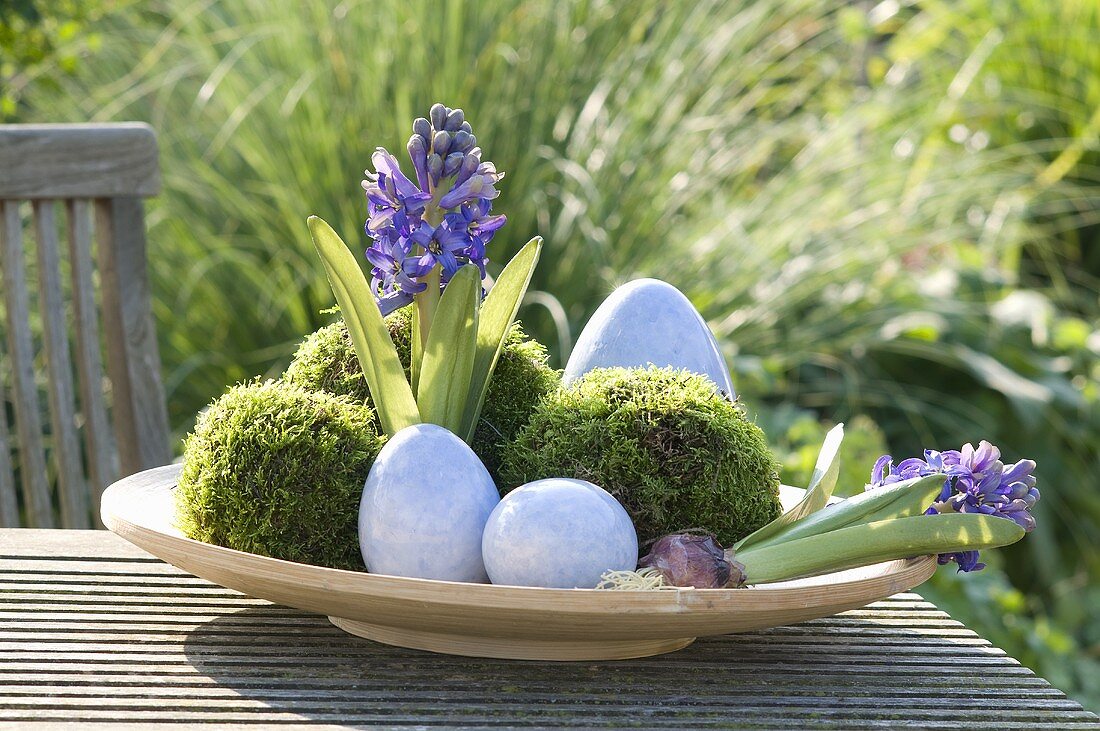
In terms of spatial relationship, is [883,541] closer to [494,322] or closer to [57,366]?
[494,322]

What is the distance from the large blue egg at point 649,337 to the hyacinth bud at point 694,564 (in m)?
0.21

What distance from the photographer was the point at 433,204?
2.83 feet

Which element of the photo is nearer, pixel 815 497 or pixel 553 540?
pixel 553 540

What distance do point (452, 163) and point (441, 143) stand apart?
0.05 ft

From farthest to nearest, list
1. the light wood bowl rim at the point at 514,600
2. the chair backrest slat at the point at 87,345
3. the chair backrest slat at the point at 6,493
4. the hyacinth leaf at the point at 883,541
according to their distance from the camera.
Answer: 1. the chair backrest slat at the point at 87,345
2. the chair backrest slat at the point at 6,493
3. the hyacinth leaf at the point at 883,541
4. the light wood bowl rim at the point at 514,600

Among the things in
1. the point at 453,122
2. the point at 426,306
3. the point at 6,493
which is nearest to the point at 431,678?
the point at 426,306

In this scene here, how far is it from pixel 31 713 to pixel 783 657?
1.57ft

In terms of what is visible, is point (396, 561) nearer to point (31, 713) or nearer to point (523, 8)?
point (31, 713)

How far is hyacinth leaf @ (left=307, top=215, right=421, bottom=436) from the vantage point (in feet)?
2.83

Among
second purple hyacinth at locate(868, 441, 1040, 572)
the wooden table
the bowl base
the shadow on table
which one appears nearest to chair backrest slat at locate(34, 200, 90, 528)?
the wooden table

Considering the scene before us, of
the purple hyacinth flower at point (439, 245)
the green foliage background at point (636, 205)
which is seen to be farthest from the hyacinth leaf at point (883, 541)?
the green foliage background at point (636, 205)

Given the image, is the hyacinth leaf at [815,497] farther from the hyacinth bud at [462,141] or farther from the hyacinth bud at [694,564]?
the hyacinth bud at [462,141]

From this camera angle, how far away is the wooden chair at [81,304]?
5.02 ft

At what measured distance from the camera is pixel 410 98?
2.56m
